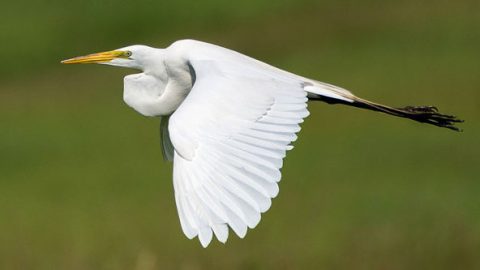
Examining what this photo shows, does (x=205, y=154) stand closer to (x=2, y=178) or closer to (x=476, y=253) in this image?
(x=476, y=253)

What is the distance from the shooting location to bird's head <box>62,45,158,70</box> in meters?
4.58

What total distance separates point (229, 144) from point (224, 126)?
0.30 feet

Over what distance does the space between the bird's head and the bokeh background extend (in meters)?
1.07

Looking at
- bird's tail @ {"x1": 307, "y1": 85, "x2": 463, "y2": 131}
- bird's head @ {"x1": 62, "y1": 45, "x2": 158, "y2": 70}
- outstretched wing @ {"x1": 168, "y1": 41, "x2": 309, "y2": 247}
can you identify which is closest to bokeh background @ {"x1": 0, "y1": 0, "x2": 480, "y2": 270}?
bird's head @ {"x1": 62, "y1": 45, "x2": 158, "y2": 70}

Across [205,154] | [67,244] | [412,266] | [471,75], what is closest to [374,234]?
[412,266]

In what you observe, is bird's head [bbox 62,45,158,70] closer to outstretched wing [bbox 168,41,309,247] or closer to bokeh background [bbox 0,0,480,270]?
outstretched wing [bbox 168,41,309,247]

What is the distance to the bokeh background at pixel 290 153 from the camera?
657cm

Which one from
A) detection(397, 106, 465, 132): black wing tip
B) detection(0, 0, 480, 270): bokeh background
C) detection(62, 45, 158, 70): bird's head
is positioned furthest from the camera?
detection(0, 0, 480, 270): bokeh background

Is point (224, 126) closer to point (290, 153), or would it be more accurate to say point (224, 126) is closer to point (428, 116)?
point (428, 116)

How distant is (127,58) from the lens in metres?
4.63

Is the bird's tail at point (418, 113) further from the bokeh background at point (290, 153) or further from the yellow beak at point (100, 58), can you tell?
the bokeh background at point (290, 153)

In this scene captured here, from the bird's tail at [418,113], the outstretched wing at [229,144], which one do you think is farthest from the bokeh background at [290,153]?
the outstretched wing at [229,144]

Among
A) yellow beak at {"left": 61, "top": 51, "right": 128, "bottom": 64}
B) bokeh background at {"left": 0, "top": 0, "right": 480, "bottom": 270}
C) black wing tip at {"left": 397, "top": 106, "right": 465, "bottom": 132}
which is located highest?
yellow beak at {"left": 61, "top": 51, "right": 128, "bottom": 64}

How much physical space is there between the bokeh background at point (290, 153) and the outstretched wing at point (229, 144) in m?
1.64
